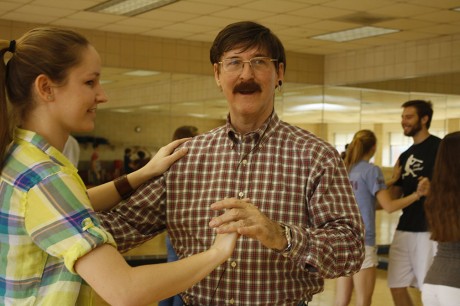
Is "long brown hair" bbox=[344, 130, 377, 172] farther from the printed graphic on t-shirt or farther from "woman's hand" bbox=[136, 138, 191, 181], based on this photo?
"woman's hand" bbox=[136, 138, 191, 181]

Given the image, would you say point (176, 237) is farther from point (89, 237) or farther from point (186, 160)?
point (89, 237)

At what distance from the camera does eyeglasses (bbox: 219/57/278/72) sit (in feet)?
6.83

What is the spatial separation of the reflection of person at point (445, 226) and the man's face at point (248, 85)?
6.43 feet

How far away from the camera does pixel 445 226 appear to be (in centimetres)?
372

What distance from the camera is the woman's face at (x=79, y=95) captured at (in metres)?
1.62

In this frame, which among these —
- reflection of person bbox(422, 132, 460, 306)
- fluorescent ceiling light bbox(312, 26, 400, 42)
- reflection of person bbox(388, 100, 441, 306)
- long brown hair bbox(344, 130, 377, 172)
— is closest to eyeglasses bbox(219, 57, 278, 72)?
reflection of person bbox(422, 132, 460, 306)

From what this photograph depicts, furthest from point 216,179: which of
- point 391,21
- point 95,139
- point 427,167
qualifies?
point 95,139

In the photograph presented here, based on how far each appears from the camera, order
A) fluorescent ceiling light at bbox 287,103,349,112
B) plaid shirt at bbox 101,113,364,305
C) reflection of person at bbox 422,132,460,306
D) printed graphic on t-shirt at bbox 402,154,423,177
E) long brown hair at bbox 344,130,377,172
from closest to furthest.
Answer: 1. plaid shirt at bbox 101,113,364,305
2. reflection of person at bbox 422,132,460,306
3. printed graphic on t-shirt at bbox 402,154,423,177
4. long brown hair at bbox 344,130,377,172
5. fluorescent ceiling light at bbox 287,103,349,112

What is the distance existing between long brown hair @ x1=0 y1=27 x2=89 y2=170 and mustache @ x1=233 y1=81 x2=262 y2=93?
58 centimetres

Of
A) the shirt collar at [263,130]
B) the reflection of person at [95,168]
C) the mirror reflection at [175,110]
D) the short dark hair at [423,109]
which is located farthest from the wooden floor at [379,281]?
the shirt collar at [263,130]

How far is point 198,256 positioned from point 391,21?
278 inches

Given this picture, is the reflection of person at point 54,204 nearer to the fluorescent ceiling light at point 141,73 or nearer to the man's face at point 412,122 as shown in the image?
the man's face at point 412,122

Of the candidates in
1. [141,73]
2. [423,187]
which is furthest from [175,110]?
[423,187]

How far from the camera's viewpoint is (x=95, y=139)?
9570 millimetres
